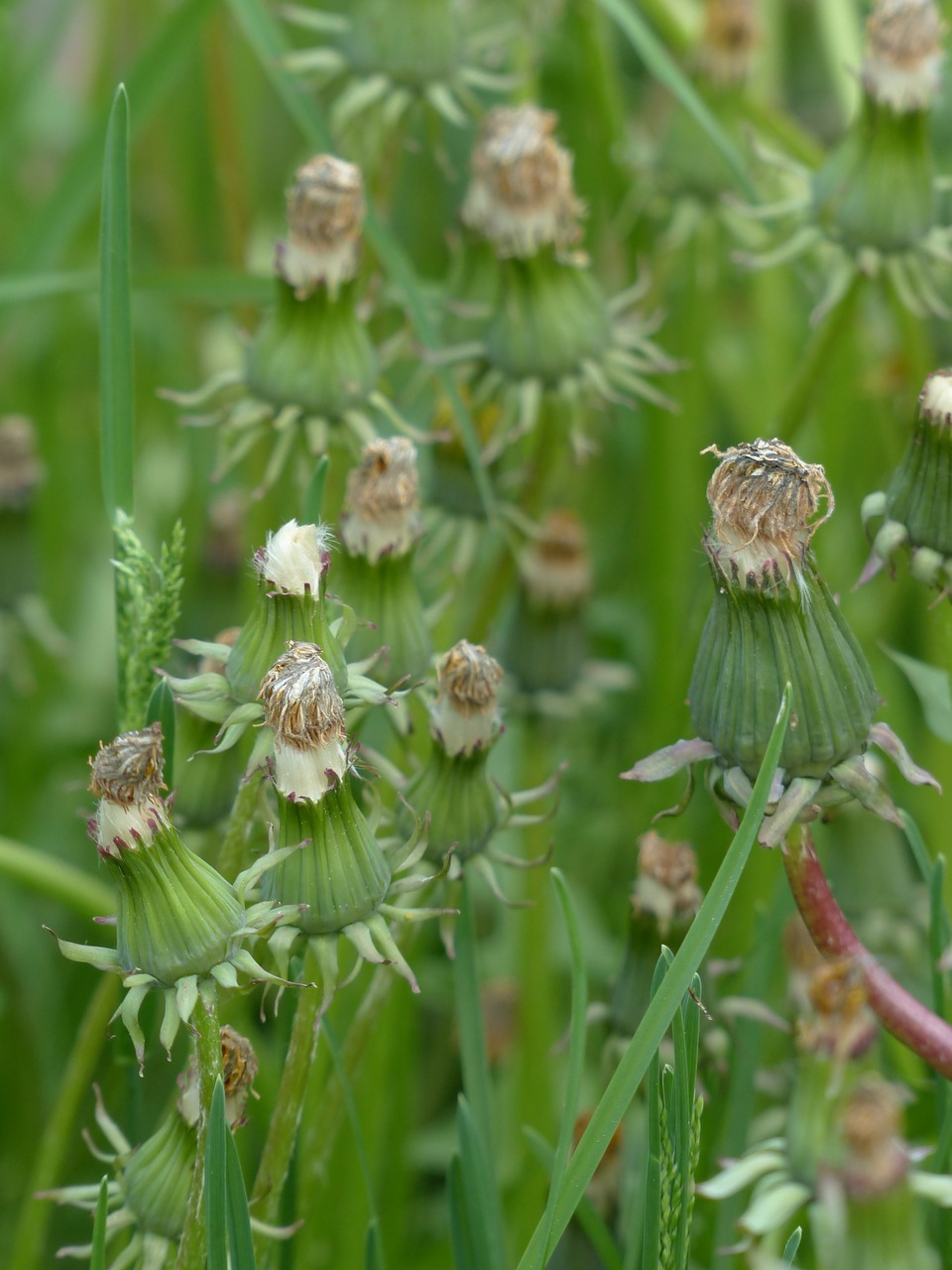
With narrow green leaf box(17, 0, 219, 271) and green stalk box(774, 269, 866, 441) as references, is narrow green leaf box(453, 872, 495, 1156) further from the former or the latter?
narrow green leaf box(17, 0, 219, 271)

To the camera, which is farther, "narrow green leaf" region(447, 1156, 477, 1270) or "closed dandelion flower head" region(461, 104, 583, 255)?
"closed dandelion flower head" region(461, 104, 583, 255)

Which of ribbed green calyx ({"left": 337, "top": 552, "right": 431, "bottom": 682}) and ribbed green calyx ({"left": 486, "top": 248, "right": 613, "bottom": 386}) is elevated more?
ribbed green calyx ({"left": 486, "top": 248, "right": 613, "bottom": 386})

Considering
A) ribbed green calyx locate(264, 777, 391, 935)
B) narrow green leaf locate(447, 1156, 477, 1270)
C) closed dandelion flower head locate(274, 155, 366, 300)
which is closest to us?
ribbed green calyx locate(264, 777, 391, 935)

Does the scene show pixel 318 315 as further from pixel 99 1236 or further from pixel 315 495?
pixel 99 1236

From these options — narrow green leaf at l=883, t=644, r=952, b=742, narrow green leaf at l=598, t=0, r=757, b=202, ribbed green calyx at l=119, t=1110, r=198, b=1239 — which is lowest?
ribbed green calyx at l=119, t=1110, r=198, b=1239

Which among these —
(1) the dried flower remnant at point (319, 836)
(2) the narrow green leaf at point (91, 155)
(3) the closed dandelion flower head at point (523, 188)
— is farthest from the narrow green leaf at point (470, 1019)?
(2) the narrow green leaf at point (91, 155)

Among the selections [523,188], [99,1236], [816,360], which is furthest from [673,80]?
[99,1236]

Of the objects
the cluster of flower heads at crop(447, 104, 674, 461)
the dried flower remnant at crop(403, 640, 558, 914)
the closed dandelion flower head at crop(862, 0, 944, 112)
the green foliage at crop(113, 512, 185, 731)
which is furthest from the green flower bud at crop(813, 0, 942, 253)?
the green foliage at crop(113, 512, 185, 731)
